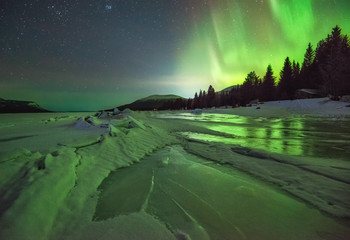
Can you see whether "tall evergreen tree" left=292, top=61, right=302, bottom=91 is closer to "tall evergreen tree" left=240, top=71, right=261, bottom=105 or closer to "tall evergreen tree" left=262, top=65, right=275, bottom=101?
"tall evergreen tree" left=262, top=65, right=275, bottom=101

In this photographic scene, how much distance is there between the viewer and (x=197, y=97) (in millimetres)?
84625

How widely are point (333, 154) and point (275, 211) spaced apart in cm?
384

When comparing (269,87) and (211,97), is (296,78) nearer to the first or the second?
(269,87)

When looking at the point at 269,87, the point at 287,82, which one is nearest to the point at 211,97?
the point at 269,87

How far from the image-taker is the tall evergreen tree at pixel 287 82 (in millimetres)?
46125

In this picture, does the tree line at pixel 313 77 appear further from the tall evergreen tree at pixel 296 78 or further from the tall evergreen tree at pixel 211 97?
the tall evergreen tree at pixel 211 97

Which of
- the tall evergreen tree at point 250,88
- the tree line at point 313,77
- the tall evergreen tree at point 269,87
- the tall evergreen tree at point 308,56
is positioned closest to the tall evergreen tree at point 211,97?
the tree line at point 313,77

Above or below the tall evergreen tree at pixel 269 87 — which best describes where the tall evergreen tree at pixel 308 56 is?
above

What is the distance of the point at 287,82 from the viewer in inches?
1832

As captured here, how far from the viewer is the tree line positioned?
28.8 metres

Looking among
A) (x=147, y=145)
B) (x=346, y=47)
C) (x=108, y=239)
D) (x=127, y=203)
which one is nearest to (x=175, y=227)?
(x=108, y=239)

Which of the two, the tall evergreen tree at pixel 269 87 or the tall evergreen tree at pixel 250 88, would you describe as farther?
the tall evergreen tree at pixel 250 88

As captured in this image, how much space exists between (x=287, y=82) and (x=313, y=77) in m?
6.26

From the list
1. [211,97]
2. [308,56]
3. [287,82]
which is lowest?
[211,97]
